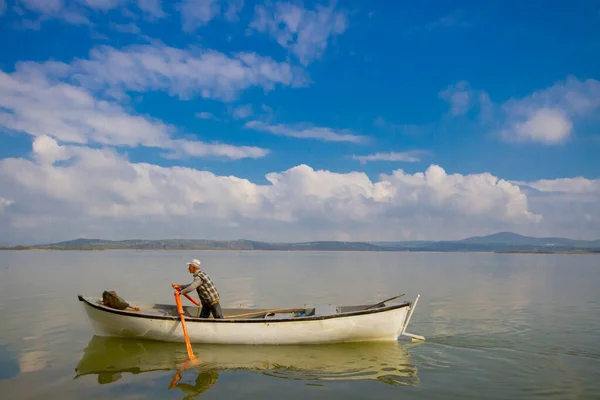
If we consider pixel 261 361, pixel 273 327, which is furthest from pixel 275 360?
pixel 273 327

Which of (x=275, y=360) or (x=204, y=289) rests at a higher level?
(x=204, y=289)

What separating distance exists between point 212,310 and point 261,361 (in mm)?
2755

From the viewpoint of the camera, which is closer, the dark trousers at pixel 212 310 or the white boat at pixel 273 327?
the white boat at pixel 273 327

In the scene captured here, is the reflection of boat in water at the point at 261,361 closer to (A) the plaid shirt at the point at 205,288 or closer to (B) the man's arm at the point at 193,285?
(A) the plaid shirt at the point at 205,288

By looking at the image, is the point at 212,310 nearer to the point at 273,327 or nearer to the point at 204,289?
the point at 204,289

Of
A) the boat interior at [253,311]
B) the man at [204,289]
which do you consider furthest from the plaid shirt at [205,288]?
the boat interior at [253,311]

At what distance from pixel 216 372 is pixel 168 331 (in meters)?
3.06

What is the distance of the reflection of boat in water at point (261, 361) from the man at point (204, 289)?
1182 millimetres

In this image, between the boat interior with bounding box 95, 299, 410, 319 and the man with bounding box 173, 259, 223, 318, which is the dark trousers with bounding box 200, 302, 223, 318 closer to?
the man with bounding box 173, 259, 223, 318

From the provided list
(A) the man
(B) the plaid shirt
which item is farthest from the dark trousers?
(B) the plaid shirt

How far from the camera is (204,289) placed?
14.1m

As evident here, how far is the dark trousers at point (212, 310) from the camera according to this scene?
47.3ft

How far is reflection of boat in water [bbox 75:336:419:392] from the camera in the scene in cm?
1162

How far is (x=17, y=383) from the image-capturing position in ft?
35.9
